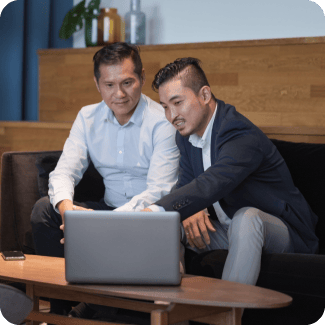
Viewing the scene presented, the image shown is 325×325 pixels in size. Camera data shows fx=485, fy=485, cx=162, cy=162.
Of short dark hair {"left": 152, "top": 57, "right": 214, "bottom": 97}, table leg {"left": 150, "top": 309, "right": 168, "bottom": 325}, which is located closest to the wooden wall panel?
short dark hair {"left": 152, "top": 57, "right": 214, "bottom": 97}

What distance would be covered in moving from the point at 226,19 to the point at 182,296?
7.51 ft

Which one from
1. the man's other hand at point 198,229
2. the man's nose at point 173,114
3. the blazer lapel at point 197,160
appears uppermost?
the man's nose at point 173,114

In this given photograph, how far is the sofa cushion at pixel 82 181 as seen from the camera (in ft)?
7.87

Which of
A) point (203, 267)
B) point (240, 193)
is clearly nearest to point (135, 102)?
point (240, 193)

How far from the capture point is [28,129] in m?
3.12

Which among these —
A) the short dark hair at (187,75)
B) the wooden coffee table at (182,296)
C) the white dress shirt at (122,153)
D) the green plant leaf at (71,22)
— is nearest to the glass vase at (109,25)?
the green plant leaf at (71,22)

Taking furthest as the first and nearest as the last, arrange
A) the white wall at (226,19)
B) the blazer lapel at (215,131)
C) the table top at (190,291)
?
the white wall at (226,19) < the blazer lapel at (215,131) < the table top at (190,291)

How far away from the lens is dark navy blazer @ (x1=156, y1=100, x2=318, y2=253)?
169 centimetres

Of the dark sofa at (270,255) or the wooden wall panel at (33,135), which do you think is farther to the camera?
the wooden wall panel at (33,135)

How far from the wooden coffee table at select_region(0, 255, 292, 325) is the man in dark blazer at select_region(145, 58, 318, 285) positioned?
0.24 metres

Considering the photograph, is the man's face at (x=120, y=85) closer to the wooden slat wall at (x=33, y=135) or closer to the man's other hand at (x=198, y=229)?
the man's other hand at (x=198, y=229)

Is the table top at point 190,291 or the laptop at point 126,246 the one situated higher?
the laptop at point 126,246

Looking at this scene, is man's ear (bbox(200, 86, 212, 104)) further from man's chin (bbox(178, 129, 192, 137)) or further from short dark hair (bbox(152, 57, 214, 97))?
man's chin (bbox(178, 129, 192, 137))

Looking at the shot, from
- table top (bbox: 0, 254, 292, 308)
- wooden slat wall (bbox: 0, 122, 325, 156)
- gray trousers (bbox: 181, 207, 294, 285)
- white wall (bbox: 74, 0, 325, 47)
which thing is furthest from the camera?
wooden slat wall (bbox: 0, 122, 325, 156)
